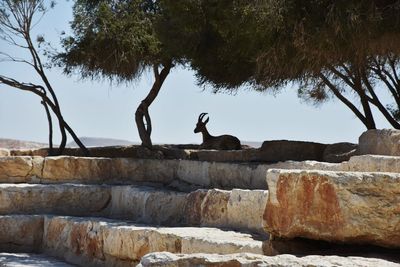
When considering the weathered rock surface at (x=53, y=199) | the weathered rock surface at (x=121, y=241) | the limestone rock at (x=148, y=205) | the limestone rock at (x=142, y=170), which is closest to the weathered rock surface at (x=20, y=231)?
the weathered rock surface at (x=121, y=241)

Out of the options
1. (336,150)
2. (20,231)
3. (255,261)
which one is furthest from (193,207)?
(255,261)

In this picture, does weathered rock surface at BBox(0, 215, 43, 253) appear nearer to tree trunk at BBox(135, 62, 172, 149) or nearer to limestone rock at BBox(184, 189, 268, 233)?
limestone rock at BBox(184, 189, 268, 233)

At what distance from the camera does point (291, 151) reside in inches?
449

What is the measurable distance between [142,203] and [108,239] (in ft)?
5.03

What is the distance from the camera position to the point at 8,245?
9.73 metres

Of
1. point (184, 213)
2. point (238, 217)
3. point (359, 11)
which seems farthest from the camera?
point (359, 11)

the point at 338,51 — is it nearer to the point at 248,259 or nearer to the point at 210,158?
the point at 210,158

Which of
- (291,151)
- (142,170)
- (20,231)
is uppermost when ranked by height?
(291,151)

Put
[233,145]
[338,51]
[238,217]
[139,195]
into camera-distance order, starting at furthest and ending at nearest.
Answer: [233,145]
[338,51]
[139,195]
[238,217]

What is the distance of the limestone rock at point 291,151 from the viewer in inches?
442

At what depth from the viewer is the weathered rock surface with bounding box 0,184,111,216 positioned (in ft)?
33.2

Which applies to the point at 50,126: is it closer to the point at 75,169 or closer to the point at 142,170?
the point at 75,169

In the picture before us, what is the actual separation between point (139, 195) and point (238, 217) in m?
2.59

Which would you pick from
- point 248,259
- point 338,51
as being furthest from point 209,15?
point 248,259
